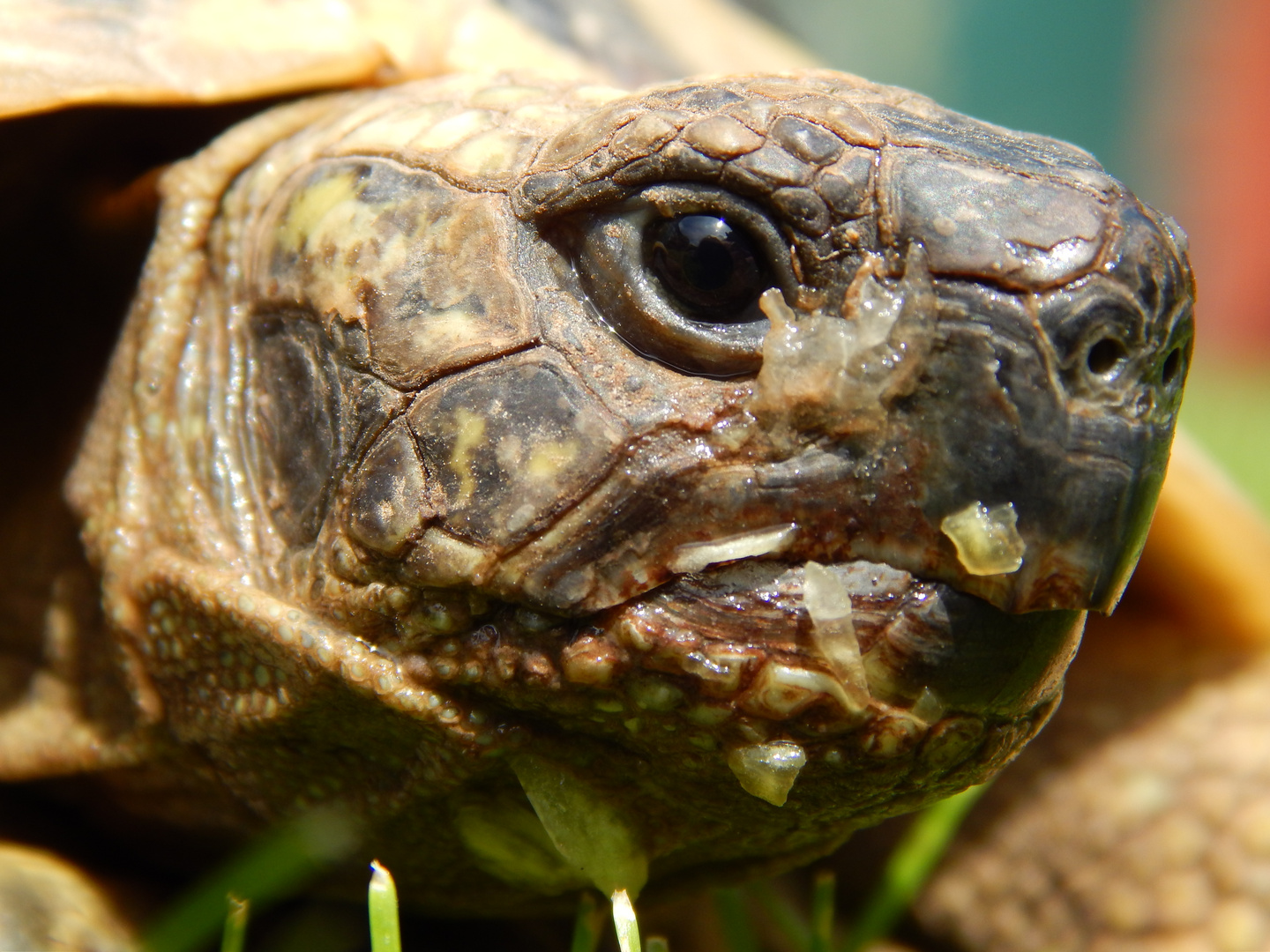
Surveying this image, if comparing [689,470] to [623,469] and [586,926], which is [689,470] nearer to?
[623,469]

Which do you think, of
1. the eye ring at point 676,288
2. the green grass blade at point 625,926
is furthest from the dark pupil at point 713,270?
the green grass blade at point 625,926

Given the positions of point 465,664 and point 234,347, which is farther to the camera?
point 234,347

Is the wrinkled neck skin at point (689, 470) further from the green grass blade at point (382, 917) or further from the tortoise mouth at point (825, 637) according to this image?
the green grass blade at point (382, 917)

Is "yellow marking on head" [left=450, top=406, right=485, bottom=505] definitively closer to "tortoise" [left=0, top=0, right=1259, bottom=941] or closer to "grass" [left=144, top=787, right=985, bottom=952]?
"tortoise" [left=0, top=0, right=1259, bottom=941]

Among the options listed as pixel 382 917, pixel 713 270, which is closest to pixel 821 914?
pixel 382 917

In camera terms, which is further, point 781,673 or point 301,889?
point 301,889

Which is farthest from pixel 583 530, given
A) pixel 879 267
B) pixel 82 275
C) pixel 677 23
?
pixel 677 23

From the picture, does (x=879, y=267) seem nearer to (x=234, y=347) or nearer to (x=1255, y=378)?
(x=234, y=347)
